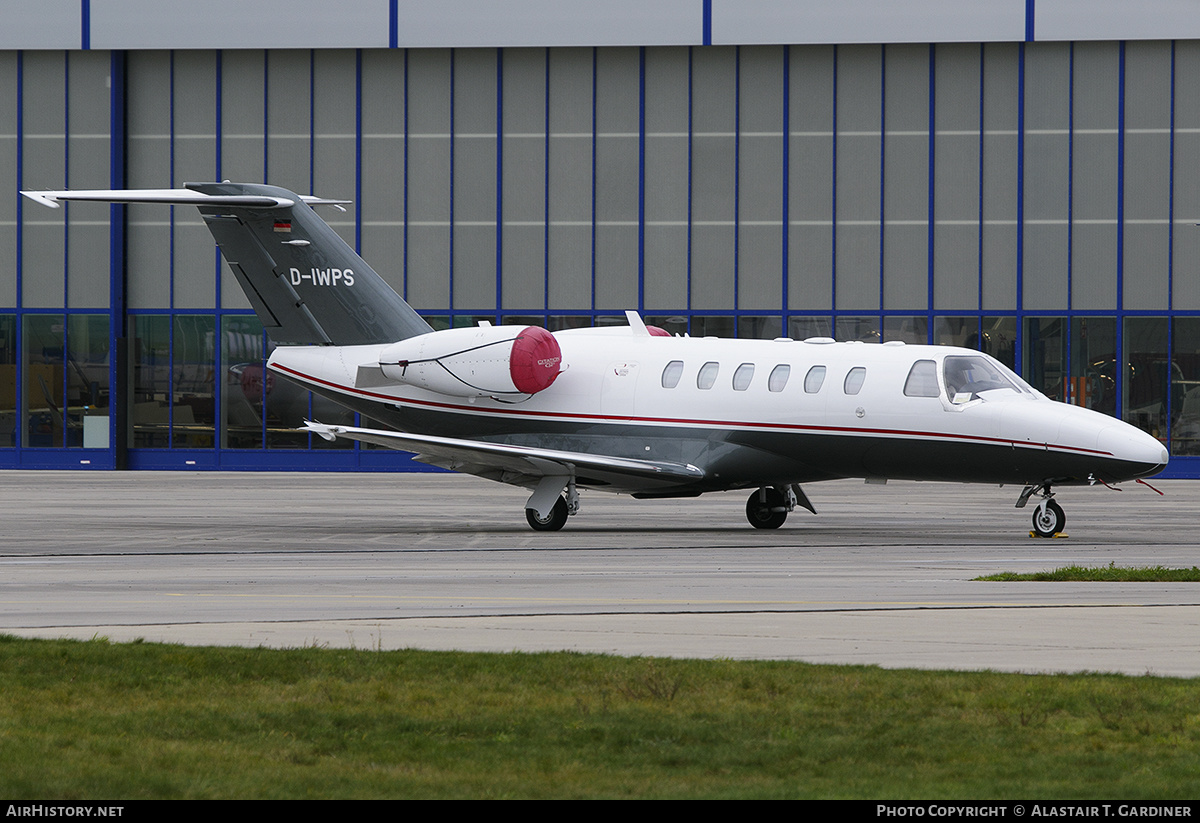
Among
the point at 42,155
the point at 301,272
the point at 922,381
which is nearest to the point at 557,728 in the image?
the point at 922,381

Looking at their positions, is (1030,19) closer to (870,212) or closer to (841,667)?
(870,212)

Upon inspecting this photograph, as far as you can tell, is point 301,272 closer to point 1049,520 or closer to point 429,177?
point 1049,520

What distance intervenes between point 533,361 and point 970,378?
6410 millimetres

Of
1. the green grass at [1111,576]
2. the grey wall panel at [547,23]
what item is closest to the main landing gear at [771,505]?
the green grass at [1111,576]

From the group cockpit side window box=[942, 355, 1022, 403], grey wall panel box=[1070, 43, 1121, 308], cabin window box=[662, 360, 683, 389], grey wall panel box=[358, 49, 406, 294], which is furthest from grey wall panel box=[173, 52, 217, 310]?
cockpit side window box=[942, 355, 1022, 403]

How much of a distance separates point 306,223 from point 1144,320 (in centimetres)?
2494

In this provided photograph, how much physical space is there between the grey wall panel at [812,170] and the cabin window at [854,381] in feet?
64.3

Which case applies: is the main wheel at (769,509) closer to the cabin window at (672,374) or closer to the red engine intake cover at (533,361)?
the cabin window at (672,374)

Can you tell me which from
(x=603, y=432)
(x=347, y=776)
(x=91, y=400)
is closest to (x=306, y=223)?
(x=603, y=432)

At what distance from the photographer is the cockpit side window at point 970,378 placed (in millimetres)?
21797

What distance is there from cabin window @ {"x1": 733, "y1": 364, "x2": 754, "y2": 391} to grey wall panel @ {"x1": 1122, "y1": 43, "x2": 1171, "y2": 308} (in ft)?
70.3

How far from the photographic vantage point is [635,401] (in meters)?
23.6

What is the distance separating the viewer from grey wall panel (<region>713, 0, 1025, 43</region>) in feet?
135

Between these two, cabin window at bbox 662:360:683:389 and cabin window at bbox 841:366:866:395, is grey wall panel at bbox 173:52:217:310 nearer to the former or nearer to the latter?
cabin window at bbox 662:360:683:389
